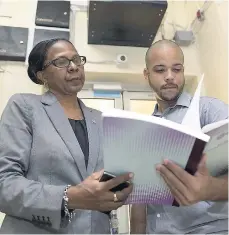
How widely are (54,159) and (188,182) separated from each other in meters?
0.41

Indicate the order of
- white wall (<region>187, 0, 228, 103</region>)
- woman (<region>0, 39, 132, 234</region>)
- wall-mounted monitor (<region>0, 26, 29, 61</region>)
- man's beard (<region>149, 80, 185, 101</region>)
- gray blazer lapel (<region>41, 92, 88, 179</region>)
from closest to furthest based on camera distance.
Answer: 1. woman (<region>0, 39, 132, 234</region>)
2. gray blazer lapel (<region>41, 92, 88, 179</region>)
3. man's beard (<region>149, 80, 185, 101</region>)
4. white wall (<region>187, 0, 228, 103</region>)
5. wall-mounted monitor (<region>0, 26, 29, 61</region>)

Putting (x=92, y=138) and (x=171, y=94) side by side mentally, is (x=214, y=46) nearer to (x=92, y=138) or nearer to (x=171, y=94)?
(x=171, y=94)

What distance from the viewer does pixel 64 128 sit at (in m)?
0.92

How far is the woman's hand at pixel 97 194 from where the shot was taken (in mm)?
629

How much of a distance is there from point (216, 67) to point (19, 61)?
1307 millimetres

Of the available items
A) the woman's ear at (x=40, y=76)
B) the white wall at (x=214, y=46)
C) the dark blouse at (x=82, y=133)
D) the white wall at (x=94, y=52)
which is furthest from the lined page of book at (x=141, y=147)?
the white wall at (x=94, y=52)

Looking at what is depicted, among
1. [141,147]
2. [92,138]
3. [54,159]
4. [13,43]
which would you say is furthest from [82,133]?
[13,43]

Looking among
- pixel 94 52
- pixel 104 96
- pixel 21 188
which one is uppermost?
pixel 94 52

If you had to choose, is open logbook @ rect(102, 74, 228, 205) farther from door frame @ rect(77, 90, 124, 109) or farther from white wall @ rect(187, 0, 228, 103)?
door frame @ rect(77, 90, 124, 109)

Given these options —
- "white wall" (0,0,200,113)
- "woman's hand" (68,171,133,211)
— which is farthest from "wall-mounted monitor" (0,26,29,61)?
"woman's hand" (68,171,133,211)

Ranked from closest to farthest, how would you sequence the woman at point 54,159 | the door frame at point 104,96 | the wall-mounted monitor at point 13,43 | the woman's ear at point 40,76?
the woman at point 54,159
the woman's ear at point 40,76
the wall-mounted monitor at point 13,43
the door frame at point 104,96

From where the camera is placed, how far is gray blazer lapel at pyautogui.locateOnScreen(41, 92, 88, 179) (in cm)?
88

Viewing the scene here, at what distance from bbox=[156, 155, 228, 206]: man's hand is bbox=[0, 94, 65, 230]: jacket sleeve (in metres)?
0.28

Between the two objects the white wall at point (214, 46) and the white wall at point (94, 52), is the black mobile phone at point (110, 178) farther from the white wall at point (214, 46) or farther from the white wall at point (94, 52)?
the white wall at point (94, 52)
